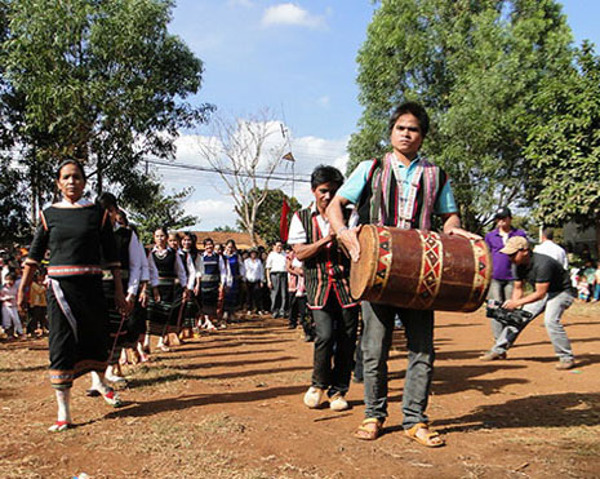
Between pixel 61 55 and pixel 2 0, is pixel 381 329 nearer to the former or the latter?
pixel 61 55

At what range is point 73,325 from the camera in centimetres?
427

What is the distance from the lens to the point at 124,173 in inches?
690

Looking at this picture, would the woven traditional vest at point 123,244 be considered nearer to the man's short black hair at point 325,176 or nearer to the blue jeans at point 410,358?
the man's short black hair at point 325,176

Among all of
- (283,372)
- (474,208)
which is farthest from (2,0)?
(474,208)

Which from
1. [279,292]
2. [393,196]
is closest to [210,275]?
[279,292]

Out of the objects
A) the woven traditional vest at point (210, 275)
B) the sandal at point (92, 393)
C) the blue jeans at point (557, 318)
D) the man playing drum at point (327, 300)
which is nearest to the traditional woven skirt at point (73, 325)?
the sandal at point (92, 393)

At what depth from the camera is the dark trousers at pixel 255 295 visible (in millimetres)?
15759

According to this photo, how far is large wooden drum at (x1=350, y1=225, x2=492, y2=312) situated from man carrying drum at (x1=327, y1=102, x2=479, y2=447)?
0.97ft

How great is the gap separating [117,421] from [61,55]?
14304mm

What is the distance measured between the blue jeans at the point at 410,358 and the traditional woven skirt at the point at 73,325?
2.17 metres

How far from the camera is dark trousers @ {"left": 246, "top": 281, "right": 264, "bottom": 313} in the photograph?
1576 centimetres

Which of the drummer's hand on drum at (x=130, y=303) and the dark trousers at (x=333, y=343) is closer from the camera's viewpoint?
the dark trousers at (x=333, y=343)

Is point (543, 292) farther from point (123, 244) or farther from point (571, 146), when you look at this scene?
point (571, 146)

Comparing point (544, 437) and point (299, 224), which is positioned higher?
point (299, 224)
